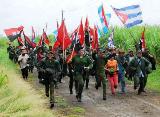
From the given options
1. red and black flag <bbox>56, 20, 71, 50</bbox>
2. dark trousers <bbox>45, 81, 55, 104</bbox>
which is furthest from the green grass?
dark trousers <bbox>45, 81, 55, 104</bbox>

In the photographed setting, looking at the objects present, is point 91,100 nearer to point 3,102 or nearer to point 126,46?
point 3,102

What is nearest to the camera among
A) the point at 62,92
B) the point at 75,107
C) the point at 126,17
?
the point at 75,107

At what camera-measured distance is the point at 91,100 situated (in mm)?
16734

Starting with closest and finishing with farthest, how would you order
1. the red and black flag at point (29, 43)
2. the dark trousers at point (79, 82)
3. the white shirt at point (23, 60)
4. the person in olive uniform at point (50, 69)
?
→ 1. the person in olive uniform at point (50, 69)
2. the dark trousers at point (79, 82)
3. the white shirt at point (23, 60)
4. the red and black flag at point (29, 43)

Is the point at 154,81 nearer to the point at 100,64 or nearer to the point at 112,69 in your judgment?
the point at 112,69

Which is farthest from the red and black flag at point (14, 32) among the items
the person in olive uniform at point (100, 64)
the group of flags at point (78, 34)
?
the person in olive uniform at point (100, 64)

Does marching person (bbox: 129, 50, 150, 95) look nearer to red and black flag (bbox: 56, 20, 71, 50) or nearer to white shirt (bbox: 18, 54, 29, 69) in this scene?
red and black flag (bbox: 56, 20, 71, 50)

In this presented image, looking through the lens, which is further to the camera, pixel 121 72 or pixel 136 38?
pixel 136 38

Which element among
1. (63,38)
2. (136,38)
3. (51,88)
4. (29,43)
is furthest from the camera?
(136,38)

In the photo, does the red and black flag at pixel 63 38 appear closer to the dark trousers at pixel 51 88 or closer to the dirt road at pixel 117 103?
the dirt road at pixel 117 103

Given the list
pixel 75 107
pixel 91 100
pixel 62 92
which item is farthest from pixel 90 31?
pixel 75 107

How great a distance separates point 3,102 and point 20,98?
0.40 metres

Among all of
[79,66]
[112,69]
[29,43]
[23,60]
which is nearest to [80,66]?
[79,66]

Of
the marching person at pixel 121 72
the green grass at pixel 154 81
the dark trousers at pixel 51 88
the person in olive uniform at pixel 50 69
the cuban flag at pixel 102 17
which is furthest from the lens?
the cuban flag at pixel 102 17
